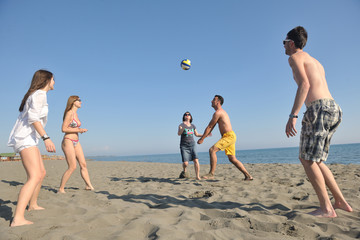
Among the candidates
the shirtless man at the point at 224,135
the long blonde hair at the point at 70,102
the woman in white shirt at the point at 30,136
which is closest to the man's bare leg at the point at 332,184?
the shirtless man at the point at 224,135

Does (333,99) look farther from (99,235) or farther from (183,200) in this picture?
(99,235)

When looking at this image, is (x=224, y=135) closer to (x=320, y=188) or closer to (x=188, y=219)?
(x=320, y=188)

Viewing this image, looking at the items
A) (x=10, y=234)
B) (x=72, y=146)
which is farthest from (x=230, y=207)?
(x=72, y=146)

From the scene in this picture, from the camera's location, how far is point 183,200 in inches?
131

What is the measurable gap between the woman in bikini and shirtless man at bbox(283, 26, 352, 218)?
3.76 m

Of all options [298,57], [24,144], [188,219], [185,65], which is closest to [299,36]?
[298,57]

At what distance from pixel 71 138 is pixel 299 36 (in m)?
4.23

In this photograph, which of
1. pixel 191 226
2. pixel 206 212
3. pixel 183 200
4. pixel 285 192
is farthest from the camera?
pixel 285 192

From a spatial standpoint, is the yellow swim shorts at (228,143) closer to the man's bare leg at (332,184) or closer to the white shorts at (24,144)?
the man's bare leg at (332,184)

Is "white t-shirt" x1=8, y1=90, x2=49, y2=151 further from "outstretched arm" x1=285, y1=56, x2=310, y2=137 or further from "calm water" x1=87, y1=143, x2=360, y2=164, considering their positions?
"calm water" x1=87, y1=143, x2=360, y2=164

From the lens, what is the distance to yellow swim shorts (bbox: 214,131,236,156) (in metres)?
5.08

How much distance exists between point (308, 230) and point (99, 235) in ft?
6.58

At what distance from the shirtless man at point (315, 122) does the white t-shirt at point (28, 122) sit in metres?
2.95

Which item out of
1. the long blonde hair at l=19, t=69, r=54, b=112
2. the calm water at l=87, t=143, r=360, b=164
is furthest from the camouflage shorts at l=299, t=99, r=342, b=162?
the calm water at l=87, t=143, r=360, b=164
